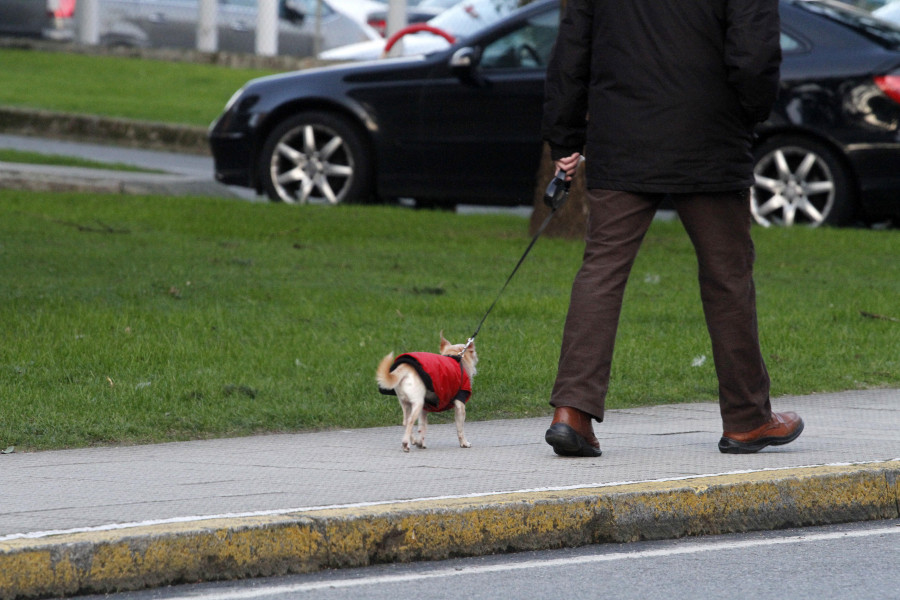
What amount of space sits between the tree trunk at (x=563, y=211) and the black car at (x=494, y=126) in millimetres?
757

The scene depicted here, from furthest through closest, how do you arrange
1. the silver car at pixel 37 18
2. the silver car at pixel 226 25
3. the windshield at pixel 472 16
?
the silver car at pixel 226 25 → the silver car at pixel 37 18 → the windshield at pixel 472 16

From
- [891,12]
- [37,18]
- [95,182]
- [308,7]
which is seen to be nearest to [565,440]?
[95,182]

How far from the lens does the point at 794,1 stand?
11.4 metres

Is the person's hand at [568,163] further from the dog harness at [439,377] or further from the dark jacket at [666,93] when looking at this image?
the dog harness at [439,377]

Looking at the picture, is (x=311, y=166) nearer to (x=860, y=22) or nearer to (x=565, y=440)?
(x=860, y=22)

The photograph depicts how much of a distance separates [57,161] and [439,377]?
10.1 m

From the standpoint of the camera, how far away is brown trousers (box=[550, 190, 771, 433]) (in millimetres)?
5000

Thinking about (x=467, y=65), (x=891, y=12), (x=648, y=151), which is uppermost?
(x=648, y=151)

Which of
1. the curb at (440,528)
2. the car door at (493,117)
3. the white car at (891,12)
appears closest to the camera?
the curb at (440,528)

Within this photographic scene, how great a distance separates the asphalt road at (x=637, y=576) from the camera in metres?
3.95

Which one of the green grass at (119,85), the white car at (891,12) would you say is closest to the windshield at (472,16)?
the green grass at (119,85)

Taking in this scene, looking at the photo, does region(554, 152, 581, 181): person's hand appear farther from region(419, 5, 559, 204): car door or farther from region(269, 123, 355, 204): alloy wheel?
region(269, 123, 355, 204): alloy wheel

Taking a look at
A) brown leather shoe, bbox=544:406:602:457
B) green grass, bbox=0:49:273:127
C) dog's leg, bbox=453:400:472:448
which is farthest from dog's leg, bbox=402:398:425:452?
green grass, bbox=0:49:273:127

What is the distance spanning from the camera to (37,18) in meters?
24.5
